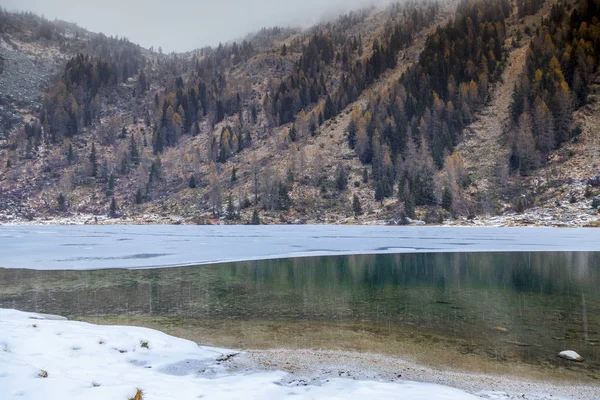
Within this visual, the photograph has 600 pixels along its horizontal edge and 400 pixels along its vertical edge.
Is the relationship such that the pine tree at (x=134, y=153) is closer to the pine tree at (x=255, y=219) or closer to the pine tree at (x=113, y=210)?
the pine tree at (x=113, y=210)

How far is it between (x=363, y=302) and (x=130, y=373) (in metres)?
10.4

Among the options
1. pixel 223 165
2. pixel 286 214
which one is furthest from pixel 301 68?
pixel 286 214

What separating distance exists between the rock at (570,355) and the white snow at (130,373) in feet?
13.9

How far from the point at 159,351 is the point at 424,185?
273 ft

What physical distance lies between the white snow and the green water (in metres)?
2.25

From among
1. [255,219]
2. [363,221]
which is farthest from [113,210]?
[363,221]

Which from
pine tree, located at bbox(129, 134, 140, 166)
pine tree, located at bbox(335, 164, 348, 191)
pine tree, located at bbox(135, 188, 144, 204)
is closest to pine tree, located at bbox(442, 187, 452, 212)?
pine tree, located at bbox(335, 164, 348, 191)

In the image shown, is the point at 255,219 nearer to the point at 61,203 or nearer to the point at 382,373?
the point at 61,203

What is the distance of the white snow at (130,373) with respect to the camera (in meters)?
5.82

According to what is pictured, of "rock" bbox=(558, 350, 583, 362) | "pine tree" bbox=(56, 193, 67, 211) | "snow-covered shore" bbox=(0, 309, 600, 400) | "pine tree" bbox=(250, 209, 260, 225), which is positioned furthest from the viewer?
"pine tree" bbox=(56, 193, 67, 211)

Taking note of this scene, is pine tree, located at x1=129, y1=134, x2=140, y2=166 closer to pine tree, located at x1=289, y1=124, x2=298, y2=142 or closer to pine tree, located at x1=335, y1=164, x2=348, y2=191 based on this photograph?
pine tree, located at x1=289, y1=124, x2=298, y2=142

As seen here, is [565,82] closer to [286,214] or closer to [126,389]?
[286,214]

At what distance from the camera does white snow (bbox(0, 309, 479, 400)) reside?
5.82m

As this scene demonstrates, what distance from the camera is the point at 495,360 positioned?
9562mm
